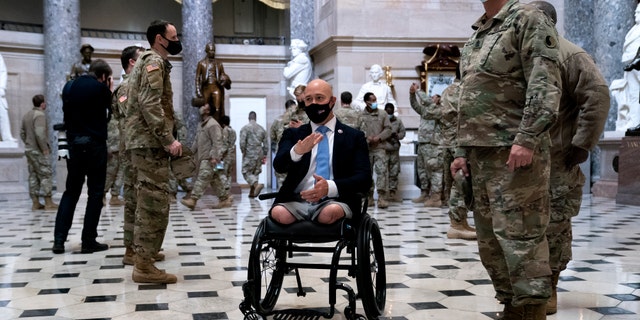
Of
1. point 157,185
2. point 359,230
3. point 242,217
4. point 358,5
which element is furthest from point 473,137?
point 358,5

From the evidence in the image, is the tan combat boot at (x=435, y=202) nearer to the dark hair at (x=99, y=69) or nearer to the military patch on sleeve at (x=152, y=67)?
the dark hair at (x=99, y=69)

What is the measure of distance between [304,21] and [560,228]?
14294mm

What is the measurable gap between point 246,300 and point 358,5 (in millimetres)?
12329

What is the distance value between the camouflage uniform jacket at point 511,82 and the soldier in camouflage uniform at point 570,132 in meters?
0.55

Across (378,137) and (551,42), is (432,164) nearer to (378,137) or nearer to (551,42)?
(378,137)

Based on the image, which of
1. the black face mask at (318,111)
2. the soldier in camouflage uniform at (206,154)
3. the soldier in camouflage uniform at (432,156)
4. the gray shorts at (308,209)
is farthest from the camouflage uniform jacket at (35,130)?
the gray shorts at (308,209)

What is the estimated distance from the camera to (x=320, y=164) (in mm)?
3740

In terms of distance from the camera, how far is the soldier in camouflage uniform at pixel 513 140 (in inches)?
117

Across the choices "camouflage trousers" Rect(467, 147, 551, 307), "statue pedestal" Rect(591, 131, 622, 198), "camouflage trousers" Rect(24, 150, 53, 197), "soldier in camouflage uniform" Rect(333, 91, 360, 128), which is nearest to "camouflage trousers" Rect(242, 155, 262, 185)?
"camouflage trousers" Rect(24, 150, 53, 197)

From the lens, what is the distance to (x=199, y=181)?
35.6 ft

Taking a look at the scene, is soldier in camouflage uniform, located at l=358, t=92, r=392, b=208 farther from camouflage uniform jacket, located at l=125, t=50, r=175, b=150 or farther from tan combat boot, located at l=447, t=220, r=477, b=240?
camouflage uniform jacket, located at l=125, t=50, r=175, b=150

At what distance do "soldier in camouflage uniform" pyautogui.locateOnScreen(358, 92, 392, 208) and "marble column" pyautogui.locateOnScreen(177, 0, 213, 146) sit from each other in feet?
23.4

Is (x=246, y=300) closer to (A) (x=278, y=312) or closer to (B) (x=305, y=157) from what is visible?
(A) (x=278, y=312)

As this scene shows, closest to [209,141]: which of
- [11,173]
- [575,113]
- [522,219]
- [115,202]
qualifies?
[115,202]
